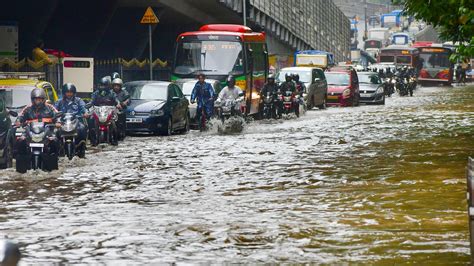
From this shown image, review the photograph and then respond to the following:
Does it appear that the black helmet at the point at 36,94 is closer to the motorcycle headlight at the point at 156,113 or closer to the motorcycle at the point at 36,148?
the motorcycle at the point at 36,148

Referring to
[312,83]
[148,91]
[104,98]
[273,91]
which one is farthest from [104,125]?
[312,83]

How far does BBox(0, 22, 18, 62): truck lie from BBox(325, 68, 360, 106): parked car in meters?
16.1

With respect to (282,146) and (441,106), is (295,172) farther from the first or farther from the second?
(441,106)

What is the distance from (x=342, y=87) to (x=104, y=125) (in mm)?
23769

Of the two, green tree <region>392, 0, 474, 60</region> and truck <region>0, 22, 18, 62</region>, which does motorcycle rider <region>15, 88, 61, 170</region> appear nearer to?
green tree <region>392, 0, 474, 60</region>

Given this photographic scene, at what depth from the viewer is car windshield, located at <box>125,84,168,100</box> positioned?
2870 cm

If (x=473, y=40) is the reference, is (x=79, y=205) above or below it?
below

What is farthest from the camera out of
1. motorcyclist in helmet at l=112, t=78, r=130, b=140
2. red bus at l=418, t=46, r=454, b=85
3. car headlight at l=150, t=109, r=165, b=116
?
red bus at l=418, t=46, r=454, b=85

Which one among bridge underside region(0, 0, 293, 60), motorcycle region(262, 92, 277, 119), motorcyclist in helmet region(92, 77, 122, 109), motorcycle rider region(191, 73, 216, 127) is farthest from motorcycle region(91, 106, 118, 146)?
bridge underside region(0, 0, 293, 60)

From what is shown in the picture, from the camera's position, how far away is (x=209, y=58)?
1401 inches

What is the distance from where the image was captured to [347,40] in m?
100

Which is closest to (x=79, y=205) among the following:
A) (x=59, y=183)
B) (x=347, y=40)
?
(x=59, y=183)

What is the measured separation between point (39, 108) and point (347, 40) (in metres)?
83.0

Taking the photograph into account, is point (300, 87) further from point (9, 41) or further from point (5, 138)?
point (5, 138)
